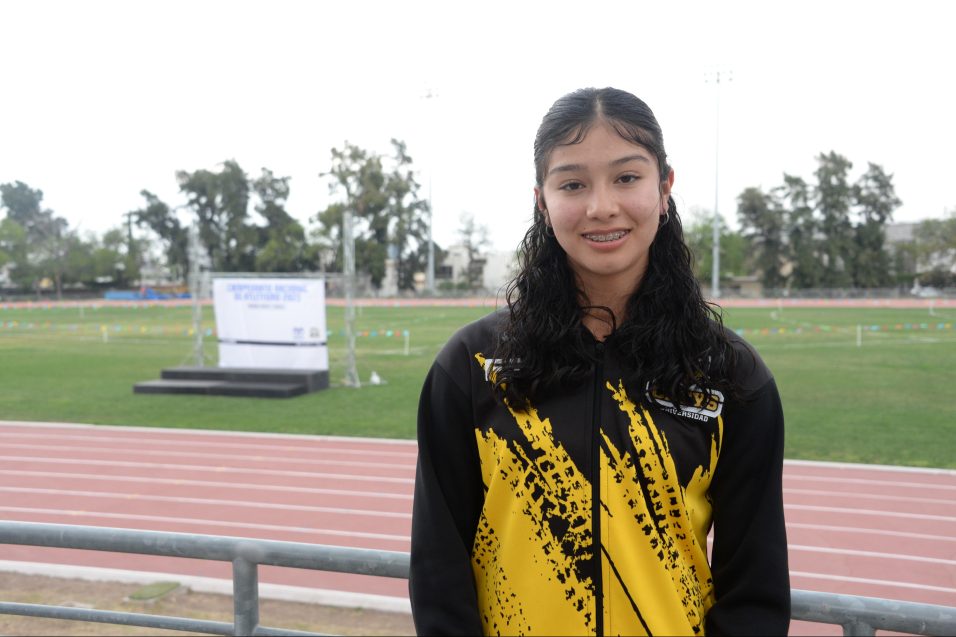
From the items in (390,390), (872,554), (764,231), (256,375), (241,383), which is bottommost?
(390,390)

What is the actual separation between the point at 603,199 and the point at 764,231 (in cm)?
5280

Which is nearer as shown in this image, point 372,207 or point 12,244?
point 12,244

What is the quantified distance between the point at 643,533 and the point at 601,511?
3.2 inches

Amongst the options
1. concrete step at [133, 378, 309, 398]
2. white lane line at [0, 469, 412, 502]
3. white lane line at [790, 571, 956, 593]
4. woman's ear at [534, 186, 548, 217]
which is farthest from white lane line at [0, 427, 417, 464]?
woman's ear at [534, 186, 548, 217]

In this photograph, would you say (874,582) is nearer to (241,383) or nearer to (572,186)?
(572,186)

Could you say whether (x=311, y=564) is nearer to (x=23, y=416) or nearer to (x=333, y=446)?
(x=333, y=446)

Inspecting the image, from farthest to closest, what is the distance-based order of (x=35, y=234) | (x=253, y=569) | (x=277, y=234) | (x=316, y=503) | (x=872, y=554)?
(x=277, y=234) → (x=35, y=234) → (x=316, y=503) → (x=872, y=554) → (x=253, y=569)

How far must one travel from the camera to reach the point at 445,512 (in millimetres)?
1477

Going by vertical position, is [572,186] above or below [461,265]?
below

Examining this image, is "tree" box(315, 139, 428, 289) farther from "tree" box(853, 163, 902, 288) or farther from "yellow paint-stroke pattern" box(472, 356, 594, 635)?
"yellow paint-stroke pattern" box(472, 356, 594, 635)

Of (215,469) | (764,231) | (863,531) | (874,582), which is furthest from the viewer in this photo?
(764,231)

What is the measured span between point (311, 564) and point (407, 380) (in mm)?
13831

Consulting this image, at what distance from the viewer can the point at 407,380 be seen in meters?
15.6

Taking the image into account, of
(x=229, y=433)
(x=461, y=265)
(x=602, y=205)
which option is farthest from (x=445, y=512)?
(x=461, y=265)
